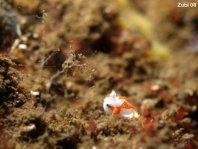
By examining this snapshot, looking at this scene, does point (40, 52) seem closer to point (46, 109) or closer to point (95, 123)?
point (46, 109)

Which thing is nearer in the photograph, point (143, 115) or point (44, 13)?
point (143, 115)

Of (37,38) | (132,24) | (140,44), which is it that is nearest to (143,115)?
(140,44)

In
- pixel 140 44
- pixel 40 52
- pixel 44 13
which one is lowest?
pixel 140 44

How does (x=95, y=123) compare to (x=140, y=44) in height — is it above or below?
below

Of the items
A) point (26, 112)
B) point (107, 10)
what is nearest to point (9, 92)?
point (26, 112)

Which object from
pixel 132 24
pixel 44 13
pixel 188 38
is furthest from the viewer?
pixel 44 13

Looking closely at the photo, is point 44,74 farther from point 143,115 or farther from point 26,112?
point 143,115

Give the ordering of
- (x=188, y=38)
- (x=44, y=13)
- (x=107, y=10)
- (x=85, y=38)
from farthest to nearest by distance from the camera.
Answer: (x=44, y=13), (x=85, y=38), (x=107, y=10), (x=188, y=38)
